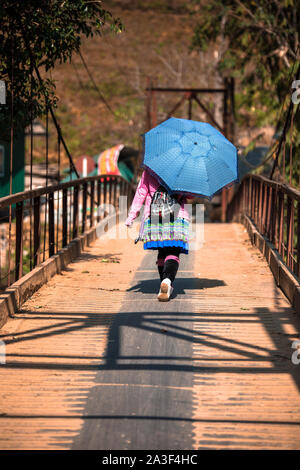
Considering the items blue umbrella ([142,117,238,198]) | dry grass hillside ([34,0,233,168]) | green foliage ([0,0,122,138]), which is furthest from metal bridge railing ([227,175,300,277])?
dry grass hillside ([34,0,233,168])

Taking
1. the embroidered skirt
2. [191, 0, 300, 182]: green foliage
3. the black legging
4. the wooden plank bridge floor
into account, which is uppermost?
[191, 0, 300, 182]: green foliage

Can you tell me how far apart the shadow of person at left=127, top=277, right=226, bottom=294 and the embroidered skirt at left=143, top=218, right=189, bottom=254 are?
3.08 ft

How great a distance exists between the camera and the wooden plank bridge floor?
394 cm

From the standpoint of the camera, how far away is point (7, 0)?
880 cm

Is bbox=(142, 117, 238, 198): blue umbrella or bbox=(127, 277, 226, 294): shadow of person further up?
bbox=(142, 117, 238, 198): blue umbrella

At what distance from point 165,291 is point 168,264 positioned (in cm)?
27

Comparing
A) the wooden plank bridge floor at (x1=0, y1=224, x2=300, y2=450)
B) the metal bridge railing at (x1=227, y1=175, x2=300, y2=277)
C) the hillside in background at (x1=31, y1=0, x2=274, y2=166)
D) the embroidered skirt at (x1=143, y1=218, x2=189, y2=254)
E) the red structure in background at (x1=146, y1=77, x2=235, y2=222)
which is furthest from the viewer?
the hillside in background at (x1=31, y1=0, x2=274, y2=166)

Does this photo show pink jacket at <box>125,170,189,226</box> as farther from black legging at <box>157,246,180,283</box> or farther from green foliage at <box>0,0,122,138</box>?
green foliage at <box>0,0,122,138</box>

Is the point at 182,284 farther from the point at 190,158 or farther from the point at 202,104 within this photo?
the point at 202,104

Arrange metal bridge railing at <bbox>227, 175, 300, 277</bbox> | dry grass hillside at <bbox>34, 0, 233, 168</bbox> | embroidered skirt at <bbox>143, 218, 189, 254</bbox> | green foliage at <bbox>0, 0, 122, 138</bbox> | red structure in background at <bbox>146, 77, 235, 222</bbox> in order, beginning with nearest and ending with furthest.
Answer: embroidered skirt at <bbox>143, 218, 189, 254</bbox> < metal bridge railing at <bbox>227, 175, 300, 277</bbox> < green foliage at <bbox>0, 0, 122, 138</bbox> < red structure in background at <bbox>146, 77, 235, 222</bbox> < dry grass hillside at <bbox>34, 0, 233, 168</bbox>

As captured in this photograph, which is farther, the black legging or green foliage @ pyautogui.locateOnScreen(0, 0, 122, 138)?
green foliage @ pyautogui.locateOnScreen(0, 0, 122, 138)

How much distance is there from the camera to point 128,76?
56594 mm

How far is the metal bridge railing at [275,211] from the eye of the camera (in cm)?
766

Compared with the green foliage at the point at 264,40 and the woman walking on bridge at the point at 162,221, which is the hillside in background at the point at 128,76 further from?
the woman walking on bridge at the point at 162,221
